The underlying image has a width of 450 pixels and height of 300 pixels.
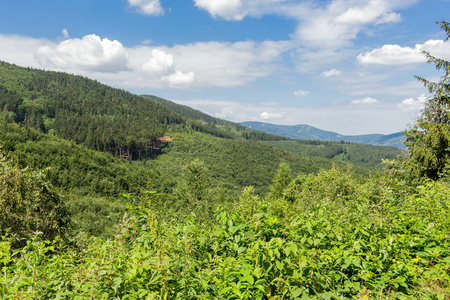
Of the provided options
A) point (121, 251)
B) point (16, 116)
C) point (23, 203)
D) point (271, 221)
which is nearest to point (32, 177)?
point (23, 203)

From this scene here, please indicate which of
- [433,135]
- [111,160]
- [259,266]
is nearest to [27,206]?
[259,266]

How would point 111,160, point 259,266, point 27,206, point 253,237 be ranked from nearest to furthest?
point 259,266
point 253,237
point 27,206
point 111,160

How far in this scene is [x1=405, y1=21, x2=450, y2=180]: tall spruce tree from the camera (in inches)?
500

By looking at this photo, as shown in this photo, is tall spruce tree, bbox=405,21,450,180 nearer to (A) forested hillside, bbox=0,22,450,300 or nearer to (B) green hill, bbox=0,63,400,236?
(A) forested hillside, bbox=0,22,450,300

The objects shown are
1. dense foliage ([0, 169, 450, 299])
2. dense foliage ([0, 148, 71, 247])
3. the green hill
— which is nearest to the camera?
dense foliage ([0, 169, 450, 299])

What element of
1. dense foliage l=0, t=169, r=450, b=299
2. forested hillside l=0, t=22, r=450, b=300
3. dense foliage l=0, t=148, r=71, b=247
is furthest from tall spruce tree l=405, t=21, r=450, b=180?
dense foliage l=0, t=148, r=71, b=247

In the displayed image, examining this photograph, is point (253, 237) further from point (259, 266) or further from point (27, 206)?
point (27, 206)

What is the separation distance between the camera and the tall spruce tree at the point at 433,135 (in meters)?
12.7

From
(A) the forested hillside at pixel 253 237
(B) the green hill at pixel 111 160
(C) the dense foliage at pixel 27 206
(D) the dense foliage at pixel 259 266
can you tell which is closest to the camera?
(D) the dense foliage at pixel 259 266

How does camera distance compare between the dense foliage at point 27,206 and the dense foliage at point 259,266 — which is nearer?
the dense foliage at point 259,266

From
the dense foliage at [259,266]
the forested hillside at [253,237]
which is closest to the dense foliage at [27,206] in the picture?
the forested hillside at [253,237]

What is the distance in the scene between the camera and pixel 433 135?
41.7 ft

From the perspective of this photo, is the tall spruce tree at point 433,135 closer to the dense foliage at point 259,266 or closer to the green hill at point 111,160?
the green hill at point 111,160

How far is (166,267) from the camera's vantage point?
2549mm
